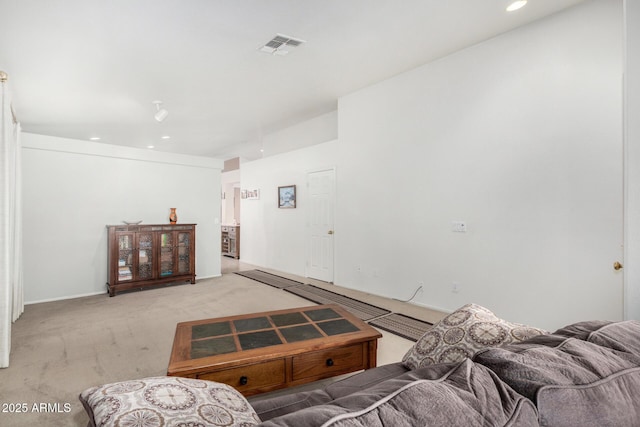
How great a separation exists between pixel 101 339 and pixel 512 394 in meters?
3.64

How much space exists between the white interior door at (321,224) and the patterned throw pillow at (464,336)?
405 centimetres

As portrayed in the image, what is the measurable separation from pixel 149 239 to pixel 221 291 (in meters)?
1.43

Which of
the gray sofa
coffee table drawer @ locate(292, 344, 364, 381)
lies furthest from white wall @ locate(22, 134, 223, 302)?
the gray sofa

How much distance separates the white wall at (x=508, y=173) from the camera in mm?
2836

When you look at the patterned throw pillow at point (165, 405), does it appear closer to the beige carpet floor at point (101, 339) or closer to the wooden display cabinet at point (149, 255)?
the beige carpet floor at point (101, 339)

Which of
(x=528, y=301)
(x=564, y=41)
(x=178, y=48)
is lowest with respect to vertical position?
(x=528, y=301)

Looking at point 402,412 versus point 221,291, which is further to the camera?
point 221,291

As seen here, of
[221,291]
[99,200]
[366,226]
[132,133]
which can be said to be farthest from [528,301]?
[132,133]

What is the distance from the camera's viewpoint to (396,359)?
265 centimetres

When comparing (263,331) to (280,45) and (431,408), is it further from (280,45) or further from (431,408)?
(280,45)

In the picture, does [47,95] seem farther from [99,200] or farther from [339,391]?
[339,391]

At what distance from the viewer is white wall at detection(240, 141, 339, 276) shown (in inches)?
238

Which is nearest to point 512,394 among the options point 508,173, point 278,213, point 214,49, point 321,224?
point 508,173

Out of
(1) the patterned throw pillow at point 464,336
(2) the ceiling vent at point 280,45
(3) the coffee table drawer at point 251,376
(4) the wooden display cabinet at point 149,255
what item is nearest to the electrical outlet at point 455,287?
(1) the patterned throw pillow at point 464,336
